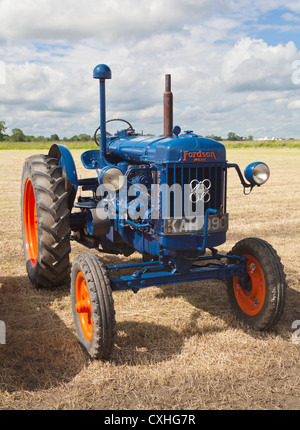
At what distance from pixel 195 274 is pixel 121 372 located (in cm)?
102

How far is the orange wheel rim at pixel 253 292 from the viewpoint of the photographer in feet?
12.5

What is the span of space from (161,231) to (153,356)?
0.97 m

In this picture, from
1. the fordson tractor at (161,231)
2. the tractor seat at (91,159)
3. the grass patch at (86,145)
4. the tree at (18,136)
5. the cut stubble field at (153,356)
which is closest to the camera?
the cut stubble field at (153,356)

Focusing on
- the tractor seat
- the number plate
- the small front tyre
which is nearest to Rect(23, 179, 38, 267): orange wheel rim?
the tractor seat

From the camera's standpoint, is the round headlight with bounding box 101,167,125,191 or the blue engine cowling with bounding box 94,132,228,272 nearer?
the blue engine cowling with bounding box 94,132,228,272

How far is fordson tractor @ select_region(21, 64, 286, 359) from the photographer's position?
11.3 feet

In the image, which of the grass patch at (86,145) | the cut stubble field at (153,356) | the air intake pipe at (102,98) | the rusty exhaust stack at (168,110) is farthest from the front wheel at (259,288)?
the grass patch at (86,145)

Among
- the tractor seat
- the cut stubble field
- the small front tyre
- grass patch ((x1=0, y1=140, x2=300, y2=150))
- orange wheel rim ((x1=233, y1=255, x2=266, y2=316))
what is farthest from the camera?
grass patch ((x1=0, y1=140, x2=300, y2=150))

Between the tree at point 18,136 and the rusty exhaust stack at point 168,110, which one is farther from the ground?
the tree at point 18,136

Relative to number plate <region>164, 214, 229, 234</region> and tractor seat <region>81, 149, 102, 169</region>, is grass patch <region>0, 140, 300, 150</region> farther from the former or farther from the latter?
number plate <region>164, 214, 229, 234</region>

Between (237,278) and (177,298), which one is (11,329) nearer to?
(177,298)

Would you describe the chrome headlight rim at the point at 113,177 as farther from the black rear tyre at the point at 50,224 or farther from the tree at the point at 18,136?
the tree at the point at 18,136

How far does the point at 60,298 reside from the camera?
179 inches

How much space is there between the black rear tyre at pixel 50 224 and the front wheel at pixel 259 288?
1674mm
